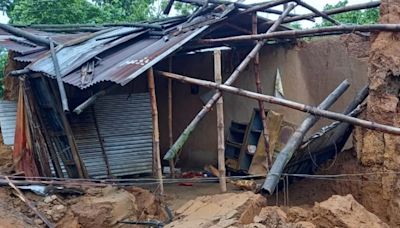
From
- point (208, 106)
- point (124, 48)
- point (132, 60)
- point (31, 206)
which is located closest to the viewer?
point (31, 206)

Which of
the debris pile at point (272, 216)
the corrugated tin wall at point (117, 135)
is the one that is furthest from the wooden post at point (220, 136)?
the corrugated tin wall at point (117, 135)

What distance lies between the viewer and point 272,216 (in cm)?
562

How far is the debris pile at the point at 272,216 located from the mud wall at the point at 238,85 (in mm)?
5031

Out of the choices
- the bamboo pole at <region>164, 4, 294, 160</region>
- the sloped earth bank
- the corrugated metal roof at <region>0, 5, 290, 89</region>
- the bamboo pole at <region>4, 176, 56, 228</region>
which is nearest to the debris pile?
the bamboo pole at <region>164, 4, 294, 160</region>

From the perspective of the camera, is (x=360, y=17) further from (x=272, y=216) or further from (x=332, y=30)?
(x=272, y=216)

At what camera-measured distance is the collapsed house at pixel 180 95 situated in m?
7.86

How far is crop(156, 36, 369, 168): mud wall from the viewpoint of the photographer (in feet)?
36.1

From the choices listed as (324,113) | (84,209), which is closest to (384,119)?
(324,113)

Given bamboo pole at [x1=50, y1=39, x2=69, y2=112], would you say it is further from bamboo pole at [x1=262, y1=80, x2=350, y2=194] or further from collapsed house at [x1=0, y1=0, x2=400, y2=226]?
bamboo pole at [x1=262, y1=80, x2=350, y2=194]

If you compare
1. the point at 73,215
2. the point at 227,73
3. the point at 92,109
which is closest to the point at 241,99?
the point at 227,73

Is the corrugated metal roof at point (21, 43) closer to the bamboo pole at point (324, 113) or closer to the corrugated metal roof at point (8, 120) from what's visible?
the corrugated metal roof at point (8, 120)

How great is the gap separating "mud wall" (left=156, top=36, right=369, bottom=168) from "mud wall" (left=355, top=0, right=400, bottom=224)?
13.0ft

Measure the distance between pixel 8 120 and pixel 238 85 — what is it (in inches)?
188

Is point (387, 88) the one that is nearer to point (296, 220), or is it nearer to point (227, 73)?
point (296, 220)
